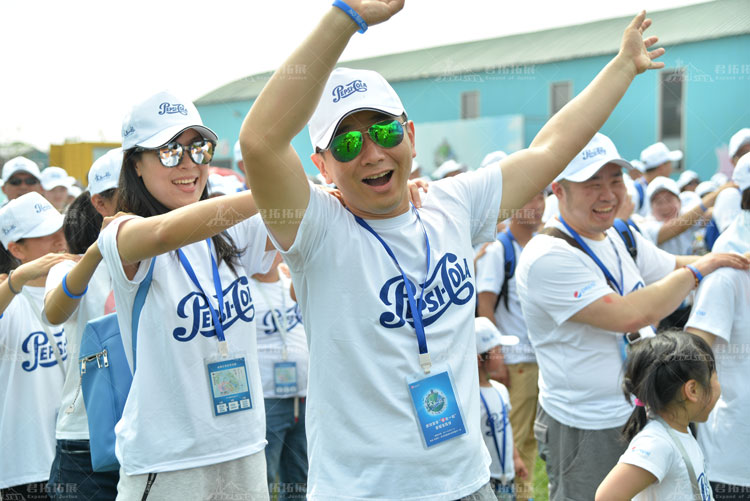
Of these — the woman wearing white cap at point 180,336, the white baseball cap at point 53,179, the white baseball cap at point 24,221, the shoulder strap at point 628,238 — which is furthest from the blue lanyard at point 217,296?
the white baseball cap at point 53,179

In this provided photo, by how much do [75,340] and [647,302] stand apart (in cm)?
265

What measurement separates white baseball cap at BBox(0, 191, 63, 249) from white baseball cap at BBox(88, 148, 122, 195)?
641 millimetres

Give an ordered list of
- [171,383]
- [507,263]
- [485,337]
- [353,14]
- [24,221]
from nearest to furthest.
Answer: [353,14]
[171,383]
[24,221]
[485,337]
[507,263]

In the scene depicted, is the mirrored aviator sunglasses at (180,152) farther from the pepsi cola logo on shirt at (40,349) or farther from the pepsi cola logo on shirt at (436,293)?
the pepsi cola logo on shirt at (40,349)

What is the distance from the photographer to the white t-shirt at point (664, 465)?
276 centimetres

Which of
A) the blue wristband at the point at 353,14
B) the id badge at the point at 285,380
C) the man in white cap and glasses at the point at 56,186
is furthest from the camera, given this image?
the man in white cap and glasses at the point at 56,186

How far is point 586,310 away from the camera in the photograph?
355 cm

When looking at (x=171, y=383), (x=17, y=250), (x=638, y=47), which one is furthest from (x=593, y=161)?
(x=17, y=250)

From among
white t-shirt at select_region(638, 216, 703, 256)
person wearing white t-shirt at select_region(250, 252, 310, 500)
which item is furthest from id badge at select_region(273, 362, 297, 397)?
white t-shirt at select_region(638, 216, 703, 256)

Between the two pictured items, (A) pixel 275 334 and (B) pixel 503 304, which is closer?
(A) pixel 275 334

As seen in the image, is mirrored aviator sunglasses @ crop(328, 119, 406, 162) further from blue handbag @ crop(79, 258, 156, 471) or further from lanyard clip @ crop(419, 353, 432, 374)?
blue handbag @ crop(79, 258, 156, 471)

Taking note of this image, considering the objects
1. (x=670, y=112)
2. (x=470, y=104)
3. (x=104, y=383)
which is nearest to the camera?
(x=104, y=383)

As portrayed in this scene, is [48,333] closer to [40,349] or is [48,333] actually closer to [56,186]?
[40,349]

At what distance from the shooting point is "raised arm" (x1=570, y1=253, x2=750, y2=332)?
3457 mm
